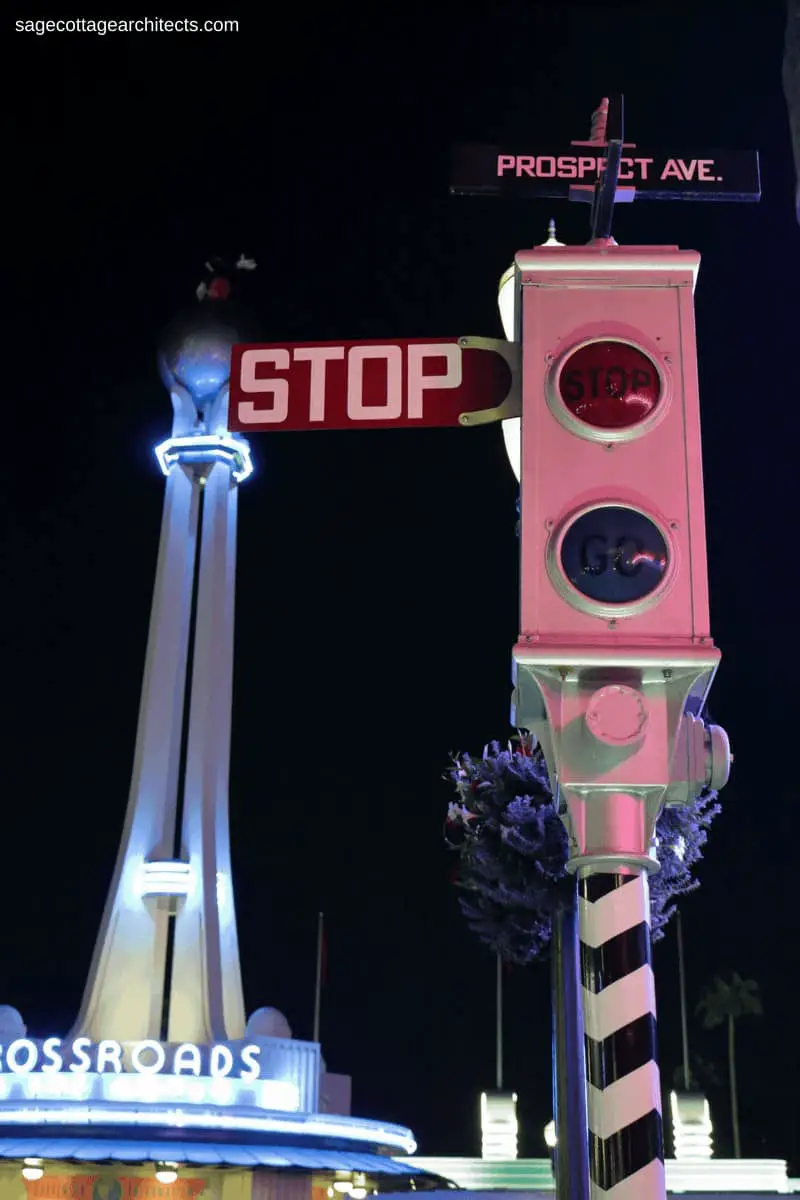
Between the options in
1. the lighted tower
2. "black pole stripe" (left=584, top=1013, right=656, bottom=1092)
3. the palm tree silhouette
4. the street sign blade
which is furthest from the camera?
the palm tree silhouette

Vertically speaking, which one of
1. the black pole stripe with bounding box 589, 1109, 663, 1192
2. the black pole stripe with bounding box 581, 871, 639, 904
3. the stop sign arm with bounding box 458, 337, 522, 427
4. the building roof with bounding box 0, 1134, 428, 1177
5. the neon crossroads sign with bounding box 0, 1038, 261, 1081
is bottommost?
the black pole stripe with bounding box 589, 1109, 663, 1192

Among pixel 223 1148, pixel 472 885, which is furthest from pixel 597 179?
pixel 223 1148

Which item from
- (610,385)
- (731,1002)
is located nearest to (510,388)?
(610,385)

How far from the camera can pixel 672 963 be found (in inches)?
A: 2532

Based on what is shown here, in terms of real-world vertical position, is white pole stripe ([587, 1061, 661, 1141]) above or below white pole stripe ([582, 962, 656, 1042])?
below

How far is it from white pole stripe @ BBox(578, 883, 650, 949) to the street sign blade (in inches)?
76.7

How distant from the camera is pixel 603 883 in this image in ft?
16.0

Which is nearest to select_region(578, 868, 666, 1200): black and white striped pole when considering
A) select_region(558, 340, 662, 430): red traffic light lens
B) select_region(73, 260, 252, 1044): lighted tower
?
select_region(558, 340, 662, 430): red traffic light lens

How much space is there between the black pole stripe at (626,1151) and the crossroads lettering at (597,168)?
3.64 meters

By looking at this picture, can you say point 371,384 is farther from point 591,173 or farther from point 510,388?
point 591,173

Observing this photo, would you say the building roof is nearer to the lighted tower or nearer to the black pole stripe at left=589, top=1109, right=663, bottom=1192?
the lighted tower

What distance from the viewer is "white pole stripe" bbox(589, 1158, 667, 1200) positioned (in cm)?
455

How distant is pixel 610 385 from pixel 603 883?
181 cm

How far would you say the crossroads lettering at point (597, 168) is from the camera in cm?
584
